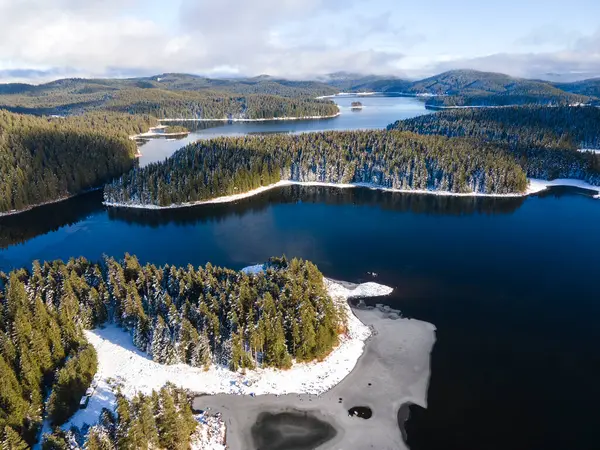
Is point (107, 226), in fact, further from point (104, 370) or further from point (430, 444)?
point (430, 444)

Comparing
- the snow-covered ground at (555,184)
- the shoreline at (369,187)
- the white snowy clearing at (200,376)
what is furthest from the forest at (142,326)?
the snow-covered ground at (555,184)

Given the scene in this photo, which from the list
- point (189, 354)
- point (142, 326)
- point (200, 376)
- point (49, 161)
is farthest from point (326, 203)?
point (49, 161)

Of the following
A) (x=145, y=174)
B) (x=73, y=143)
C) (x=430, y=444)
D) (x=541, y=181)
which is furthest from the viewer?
(x=73, y=143)

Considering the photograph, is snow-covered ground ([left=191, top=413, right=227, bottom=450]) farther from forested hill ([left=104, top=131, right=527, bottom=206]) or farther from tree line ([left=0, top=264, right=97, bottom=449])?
forested hill ([left=104, top=131, right=527, bottom=206])

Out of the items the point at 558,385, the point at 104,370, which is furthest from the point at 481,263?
the point at 104,370

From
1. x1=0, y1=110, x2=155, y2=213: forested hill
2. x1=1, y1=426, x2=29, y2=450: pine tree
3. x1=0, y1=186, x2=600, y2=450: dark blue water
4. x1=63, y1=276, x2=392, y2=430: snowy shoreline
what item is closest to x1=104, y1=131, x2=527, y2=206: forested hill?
x1=0, y1=186, x2=600, y2=450: dark blue water

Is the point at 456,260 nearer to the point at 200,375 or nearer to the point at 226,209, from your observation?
the point at 200,375
